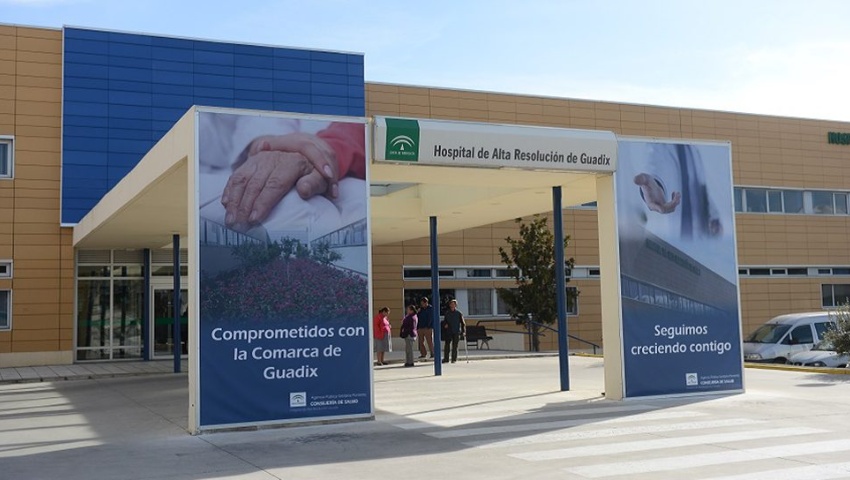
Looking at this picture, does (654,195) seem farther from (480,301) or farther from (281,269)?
(480,301)

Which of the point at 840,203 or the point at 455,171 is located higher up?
the point at 840,203

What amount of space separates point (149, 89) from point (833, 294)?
29.2m

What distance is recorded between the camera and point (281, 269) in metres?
11.1

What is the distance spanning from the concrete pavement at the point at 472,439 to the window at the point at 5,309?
8676 millimetres

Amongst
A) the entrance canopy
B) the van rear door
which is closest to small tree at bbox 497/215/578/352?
the van rear door

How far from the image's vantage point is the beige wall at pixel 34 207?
23609 mm

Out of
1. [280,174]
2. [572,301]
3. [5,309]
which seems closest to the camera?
[280,174]

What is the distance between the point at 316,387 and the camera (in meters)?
11.2

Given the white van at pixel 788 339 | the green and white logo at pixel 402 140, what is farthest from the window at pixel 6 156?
the white van at pixel 788 339

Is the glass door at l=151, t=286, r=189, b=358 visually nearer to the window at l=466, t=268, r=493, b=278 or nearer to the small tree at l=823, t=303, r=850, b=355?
the window at l=466, t=268, r=493, b=278

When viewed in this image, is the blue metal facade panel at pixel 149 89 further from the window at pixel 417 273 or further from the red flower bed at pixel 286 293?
the red flower bed at pixel 286 293

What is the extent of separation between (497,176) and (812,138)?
28548mm

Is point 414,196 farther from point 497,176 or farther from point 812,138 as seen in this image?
point 812,138

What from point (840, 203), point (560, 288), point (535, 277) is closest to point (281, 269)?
point (560, 288)
